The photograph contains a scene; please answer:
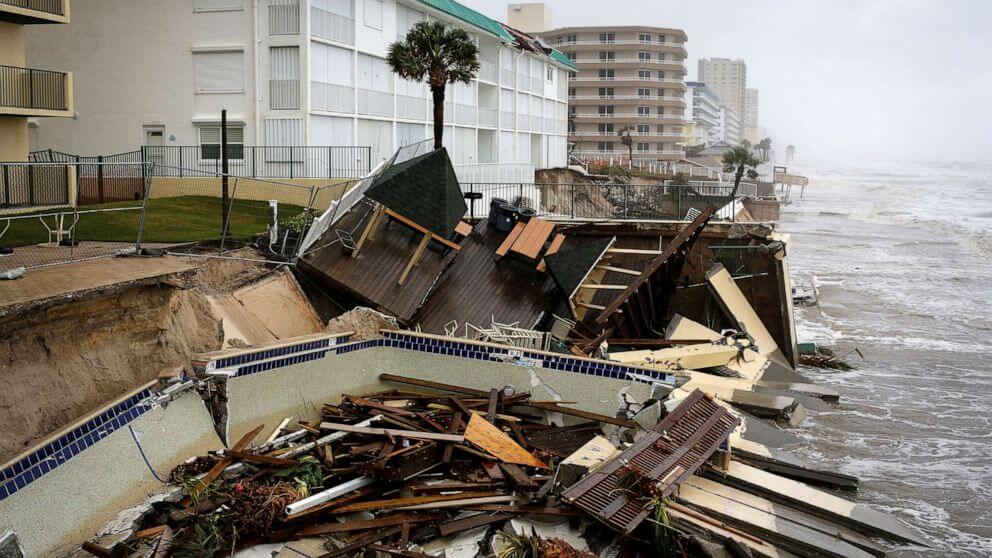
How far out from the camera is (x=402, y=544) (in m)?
8.46

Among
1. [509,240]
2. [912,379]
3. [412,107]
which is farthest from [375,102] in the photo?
[912,379]

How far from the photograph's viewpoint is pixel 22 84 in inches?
953

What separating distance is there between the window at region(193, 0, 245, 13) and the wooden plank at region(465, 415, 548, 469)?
912 inches

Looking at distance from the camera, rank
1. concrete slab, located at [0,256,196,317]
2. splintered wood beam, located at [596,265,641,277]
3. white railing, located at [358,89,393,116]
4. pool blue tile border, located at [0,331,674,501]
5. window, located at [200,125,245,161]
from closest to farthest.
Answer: pool blue tile border, located at [0,331,674,501], concrete slab, located at [0,256,196,317], splintered wood beam, located at [596,265,641,277], window, located at [200,125,245,161], white railing, located at [358,89,393,116]

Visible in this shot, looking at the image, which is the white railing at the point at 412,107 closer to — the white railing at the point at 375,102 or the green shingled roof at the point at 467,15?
the white railing at the point at 375,102

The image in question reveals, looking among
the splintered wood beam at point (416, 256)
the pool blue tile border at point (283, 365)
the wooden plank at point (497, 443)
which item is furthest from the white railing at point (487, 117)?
the wooden plank at point (497, 443)

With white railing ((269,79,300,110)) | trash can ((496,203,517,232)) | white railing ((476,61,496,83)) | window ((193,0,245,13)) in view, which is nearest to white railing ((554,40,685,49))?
white railing ((476,61,496,83))

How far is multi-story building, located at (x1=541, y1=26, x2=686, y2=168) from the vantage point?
119m

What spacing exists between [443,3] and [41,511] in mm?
36035

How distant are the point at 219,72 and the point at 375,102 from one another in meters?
6.17

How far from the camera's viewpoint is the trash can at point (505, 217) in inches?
762

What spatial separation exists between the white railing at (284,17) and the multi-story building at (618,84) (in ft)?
300

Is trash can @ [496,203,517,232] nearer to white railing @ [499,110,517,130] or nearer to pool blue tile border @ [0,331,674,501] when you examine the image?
pool blue tile border @ [0,331,674,501]

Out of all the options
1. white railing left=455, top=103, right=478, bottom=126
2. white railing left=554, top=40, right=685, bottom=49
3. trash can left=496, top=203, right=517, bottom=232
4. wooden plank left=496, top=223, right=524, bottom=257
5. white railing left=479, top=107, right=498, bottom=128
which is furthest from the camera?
white railing left=554, top=40, right=685, bottom=49
